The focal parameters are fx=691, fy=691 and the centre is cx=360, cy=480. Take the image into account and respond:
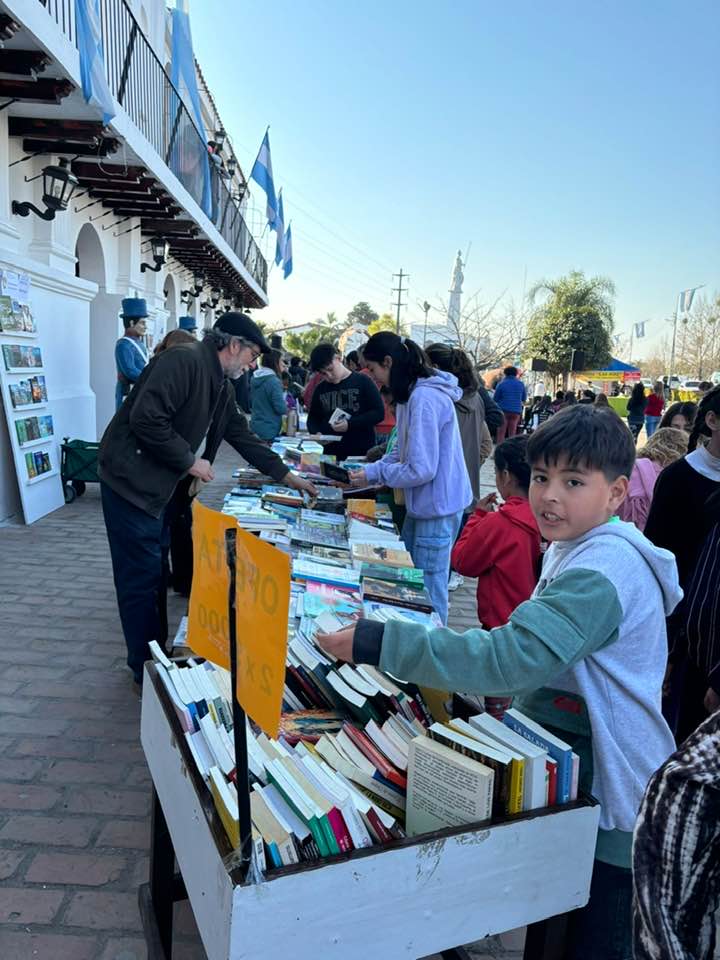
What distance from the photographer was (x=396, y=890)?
1.21m

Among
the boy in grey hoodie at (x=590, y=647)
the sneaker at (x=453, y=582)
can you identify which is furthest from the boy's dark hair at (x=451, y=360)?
the boy in grey hoodie at (x=590, y=647)

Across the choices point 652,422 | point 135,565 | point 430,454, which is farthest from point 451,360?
point 652,422

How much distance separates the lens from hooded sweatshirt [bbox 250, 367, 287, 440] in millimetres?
7371

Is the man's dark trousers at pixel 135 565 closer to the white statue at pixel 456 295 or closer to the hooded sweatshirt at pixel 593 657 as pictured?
the hooded sweatshirt at pixel 593 657

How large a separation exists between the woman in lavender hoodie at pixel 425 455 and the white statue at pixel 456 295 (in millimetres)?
21476

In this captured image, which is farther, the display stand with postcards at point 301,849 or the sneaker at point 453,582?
the sneaker at point 453,582

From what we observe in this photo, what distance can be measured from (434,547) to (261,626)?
262 centimetres

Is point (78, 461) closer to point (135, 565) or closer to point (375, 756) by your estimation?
point (135, 565)

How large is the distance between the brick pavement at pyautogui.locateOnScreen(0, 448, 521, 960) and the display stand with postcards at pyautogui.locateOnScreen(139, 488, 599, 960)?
0.78m

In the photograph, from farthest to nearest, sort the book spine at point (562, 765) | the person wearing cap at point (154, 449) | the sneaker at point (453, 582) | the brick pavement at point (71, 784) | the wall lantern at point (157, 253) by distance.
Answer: the wall lantern at point (157, 253) < the sneaker at point (453, 582) < the person wearing cap at point (154, 449) < the brick pavement at point (71, 784) < the book spine at point (562, 765)

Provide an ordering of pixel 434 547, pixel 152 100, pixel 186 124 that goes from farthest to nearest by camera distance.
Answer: pixel 186 124 < pixel 152 100 < pixel 434 547

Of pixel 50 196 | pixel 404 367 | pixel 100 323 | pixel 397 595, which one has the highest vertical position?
pixel 50 196

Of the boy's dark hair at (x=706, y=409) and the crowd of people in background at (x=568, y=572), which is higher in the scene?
the boy's dark hair at (x=706, y=409)

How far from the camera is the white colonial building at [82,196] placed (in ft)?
19.3
